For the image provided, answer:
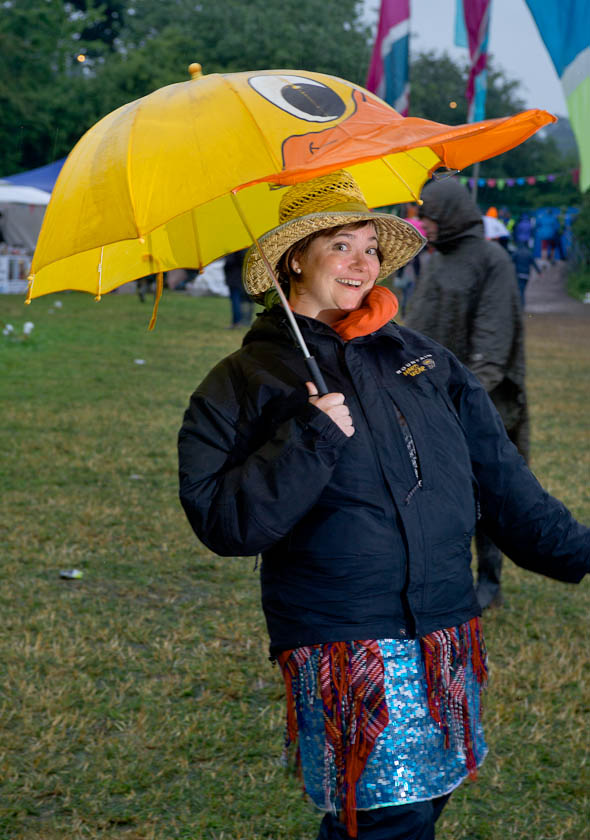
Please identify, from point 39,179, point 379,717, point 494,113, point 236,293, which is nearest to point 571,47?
point 379,717

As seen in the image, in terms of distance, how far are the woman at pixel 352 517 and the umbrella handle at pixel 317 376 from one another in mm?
18

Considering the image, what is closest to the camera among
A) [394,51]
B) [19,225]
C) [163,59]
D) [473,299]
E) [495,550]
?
[473,299]

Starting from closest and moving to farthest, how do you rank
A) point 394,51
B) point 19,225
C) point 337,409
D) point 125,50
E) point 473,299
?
point 337,409 → point 473,299 → point 394,51 → point 19,225 → point 125,50

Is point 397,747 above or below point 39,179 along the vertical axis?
above

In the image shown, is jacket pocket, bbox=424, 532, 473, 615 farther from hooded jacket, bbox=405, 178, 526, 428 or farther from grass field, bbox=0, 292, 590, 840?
hooded jacket, bbox=405, 178, 526, 428

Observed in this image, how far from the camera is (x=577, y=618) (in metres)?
5.12

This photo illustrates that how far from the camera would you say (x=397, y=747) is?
7.58 feet

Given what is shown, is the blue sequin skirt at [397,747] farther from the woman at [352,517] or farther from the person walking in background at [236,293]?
the person walking in background at [236,293]

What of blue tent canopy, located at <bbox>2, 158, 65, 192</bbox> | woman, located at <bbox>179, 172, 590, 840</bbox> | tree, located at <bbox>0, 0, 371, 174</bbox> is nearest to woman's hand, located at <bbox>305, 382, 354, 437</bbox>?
woman, located at <bbox>179, 172, 590, 840</bbox>

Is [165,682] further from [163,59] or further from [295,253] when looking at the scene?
[163,59]

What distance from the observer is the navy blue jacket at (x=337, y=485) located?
2223 mm

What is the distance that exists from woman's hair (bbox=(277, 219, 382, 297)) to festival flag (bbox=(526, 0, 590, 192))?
116 inches

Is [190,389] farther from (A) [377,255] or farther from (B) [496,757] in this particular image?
(A) [377,255]

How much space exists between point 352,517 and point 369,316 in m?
0.49
